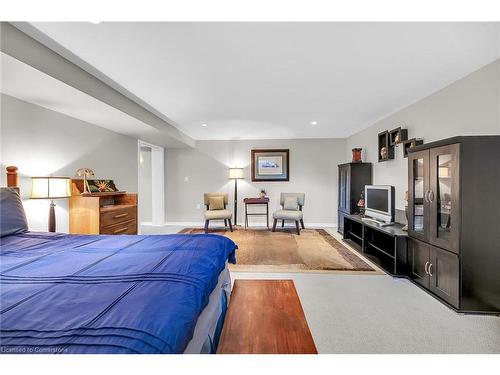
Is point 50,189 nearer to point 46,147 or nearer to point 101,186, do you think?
point 46,147

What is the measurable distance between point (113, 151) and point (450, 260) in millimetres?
4816

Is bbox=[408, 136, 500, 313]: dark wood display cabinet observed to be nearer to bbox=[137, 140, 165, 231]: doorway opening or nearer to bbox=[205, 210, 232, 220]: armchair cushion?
bbox=[205, 210, 232, 220]: armchair cushion

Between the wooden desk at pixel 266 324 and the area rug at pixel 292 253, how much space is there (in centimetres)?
115

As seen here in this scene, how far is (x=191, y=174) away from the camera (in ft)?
20.0

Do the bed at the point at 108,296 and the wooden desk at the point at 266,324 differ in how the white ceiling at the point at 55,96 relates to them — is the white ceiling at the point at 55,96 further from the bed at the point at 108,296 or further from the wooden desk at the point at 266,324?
the wooden desk at the point at 266,324

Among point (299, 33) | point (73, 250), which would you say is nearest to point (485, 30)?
point (299, 33)

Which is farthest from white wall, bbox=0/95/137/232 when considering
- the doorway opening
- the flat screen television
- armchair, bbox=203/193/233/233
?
the flat screen television

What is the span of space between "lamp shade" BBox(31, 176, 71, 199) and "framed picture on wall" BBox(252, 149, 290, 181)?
4058 mm

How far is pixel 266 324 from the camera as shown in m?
1.41

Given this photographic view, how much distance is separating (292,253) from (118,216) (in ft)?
8.85

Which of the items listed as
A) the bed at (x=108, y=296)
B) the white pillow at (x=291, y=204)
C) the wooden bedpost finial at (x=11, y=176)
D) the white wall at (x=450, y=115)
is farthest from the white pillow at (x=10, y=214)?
the white pillow at (x=291, y=204)

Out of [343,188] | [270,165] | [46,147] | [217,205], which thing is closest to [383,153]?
[343,188]
